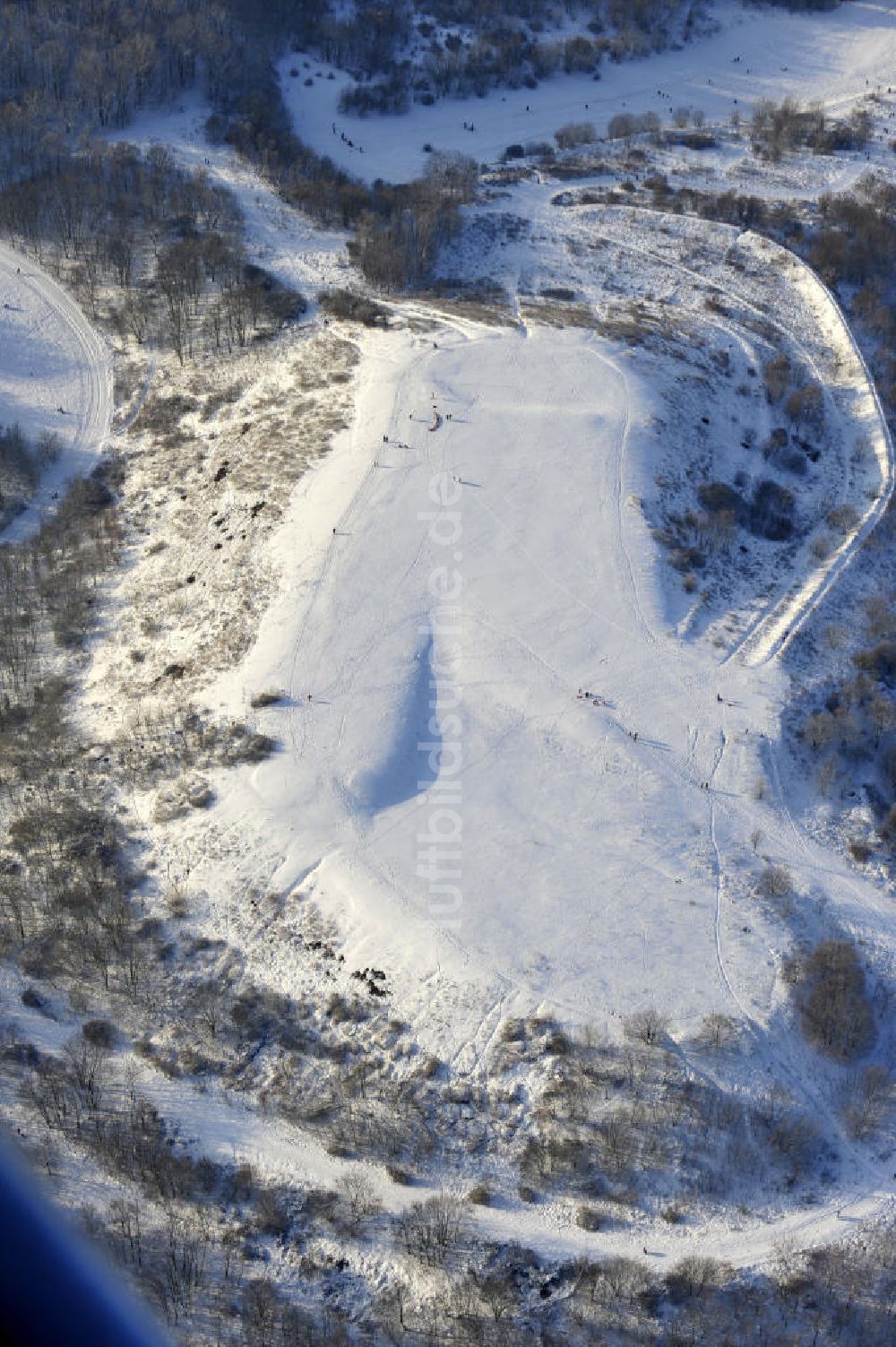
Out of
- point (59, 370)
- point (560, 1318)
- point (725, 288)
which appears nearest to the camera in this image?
point (560, 1318)

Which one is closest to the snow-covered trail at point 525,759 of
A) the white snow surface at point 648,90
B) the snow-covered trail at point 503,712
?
the snow-covered trail at point 503,712

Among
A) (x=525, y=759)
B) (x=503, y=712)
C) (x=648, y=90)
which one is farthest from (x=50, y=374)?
(x=648, y=90)

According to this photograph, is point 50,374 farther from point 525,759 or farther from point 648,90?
point 648,90

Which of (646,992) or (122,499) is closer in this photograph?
(646,992)

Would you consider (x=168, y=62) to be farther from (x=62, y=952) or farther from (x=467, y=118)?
(x=62, y=952)

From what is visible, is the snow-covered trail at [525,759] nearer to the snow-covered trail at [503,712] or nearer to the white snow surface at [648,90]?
the snow-covered trail at [503,712]

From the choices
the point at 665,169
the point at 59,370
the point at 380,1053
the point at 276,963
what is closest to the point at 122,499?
the point at 59,370
